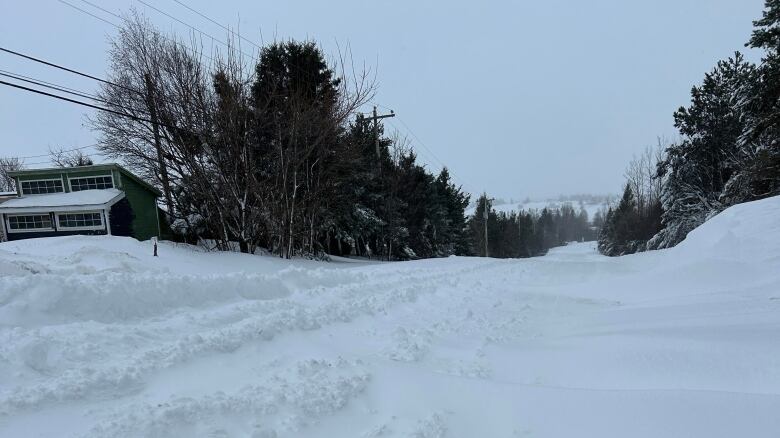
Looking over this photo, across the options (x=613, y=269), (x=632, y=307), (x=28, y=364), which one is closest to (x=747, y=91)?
(x=613, y=269)

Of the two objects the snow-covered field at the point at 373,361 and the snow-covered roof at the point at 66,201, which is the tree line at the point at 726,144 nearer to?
the snow-covered field at the point at 373,361

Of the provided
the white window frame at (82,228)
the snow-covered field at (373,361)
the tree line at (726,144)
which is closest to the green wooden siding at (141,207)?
the white window frame at (82,228)

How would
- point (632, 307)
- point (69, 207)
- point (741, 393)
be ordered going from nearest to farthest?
point (741, 393) → point (632, 307) → point (69, 207)

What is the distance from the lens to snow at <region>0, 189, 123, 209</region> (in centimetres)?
2042

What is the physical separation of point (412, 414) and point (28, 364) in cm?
283

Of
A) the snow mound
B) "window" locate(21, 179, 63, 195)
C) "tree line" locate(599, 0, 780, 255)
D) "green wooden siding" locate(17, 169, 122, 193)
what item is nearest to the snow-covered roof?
"window" locate(21, 179, 63, 195)

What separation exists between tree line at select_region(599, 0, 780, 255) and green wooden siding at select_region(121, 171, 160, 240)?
30340 millimetres

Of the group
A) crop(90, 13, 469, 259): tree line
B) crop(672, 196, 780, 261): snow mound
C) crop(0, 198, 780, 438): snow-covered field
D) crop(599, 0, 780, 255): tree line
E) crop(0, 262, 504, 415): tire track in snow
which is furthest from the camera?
crop(599, 0, 780, 255): tree line

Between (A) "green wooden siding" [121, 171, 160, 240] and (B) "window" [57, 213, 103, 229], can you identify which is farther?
(A) "green wooden siding" [121, 171, 160, 240]

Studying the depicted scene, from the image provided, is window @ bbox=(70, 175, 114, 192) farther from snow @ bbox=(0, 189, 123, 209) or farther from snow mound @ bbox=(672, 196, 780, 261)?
snow mound @ bbox=(672, 196, 780, 261)

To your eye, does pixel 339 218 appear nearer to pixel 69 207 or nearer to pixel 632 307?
pixel 69 207

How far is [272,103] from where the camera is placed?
16656 mm

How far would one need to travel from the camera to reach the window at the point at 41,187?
22.5 metres

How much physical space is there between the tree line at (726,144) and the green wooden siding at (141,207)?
1195 inches
